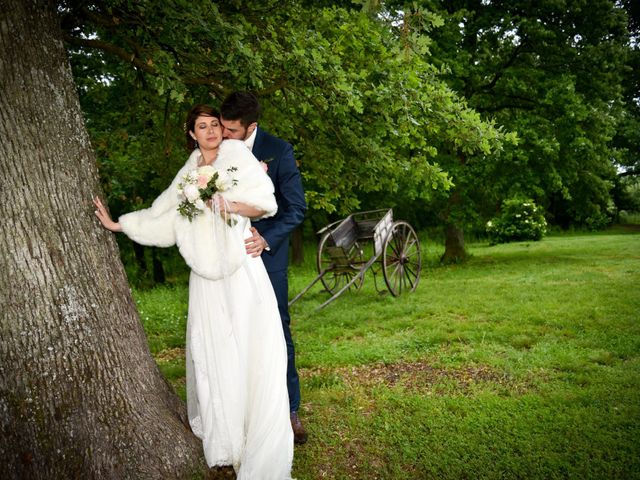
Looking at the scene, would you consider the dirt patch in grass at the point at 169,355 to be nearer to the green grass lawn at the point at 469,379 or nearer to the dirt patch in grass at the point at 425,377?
the green grass lawn at the point at 469,379

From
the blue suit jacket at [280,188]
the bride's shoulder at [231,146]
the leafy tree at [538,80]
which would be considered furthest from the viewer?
the leafy tree at [538,80]

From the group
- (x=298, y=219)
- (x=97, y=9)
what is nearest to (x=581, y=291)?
(x=298, y=219)

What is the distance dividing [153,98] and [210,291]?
9.68 ft

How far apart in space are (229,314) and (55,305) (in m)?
0.91

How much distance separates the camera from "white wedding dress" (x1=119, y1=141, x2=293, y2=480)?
9.11ft

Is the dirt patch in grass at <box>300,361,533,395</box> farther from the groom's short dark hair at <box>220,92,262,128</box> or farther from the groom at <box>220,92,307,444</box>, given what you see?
the groom's short dark hair at <box>220,92,262,128</box>

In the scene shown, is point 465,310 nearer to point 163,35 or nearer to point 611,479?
point 611,479

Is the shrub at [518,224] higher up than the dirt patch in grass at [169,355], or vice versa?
the shrub at [518,224]

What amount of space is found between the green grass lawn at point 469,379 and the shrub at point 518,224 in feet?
34.4

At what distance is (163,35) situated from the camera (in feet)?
12.6

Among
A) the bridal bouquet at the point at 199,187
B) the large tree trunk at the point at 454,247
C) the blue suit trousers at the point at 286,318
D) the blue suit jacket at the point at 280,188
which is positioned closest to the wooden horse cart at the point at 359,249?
the large tree trunk at the point at 454,247

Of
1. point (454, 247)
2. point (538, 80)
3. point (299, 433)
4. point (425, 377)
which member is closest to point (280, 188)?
point (299, 433)

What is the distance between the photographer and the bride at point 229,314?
277 cm

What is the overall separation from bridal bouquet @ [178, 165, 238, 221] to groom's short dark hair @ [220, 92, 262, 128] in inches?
17.1
